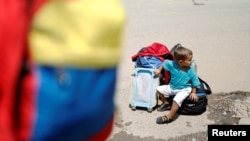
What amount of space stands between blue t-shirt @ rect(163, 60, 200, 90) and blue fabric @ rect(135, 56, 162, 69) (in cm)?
20

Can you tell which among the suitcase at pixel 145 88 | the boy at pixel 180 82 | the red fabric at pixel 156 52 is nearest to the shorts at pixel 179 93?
the boy at pixel 180 82

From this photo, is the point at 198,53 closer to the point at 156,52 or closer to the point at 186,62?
the point at 156,52

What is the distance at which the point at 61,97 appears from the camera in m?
0.79

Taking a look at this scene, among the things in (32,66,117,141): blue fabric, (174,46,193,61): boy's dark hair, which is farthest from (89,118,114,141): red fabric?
(174,46,193,61): boy's dark hair

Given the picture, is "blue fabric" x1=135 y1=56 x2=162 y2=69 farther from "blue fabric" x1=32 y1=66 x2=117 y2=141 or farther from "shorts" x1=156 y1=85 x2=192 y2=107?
"blue fabric" x1=32 y1=66 x2=117 y2=141

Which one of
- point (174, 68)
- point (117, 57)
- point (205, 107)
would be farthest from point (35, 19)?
point (205, 107)

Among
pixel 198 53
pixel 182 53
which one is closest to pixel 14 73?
pixel 182 53

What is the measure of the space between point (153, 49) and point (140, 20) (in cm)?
314

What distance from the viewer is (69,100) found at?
2.61 ft

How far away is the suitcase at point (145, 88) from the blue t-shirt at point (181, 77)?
0.64ft

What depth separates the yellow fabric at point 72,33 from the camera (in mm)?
773

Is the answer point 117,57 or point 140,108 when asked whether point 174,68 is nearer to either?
point 140,108

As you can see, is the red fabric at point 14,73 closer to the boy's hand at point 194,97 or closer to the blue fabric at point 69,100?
the blue fabric at point 69,100

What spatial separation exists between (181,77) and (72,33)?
3078 mm
